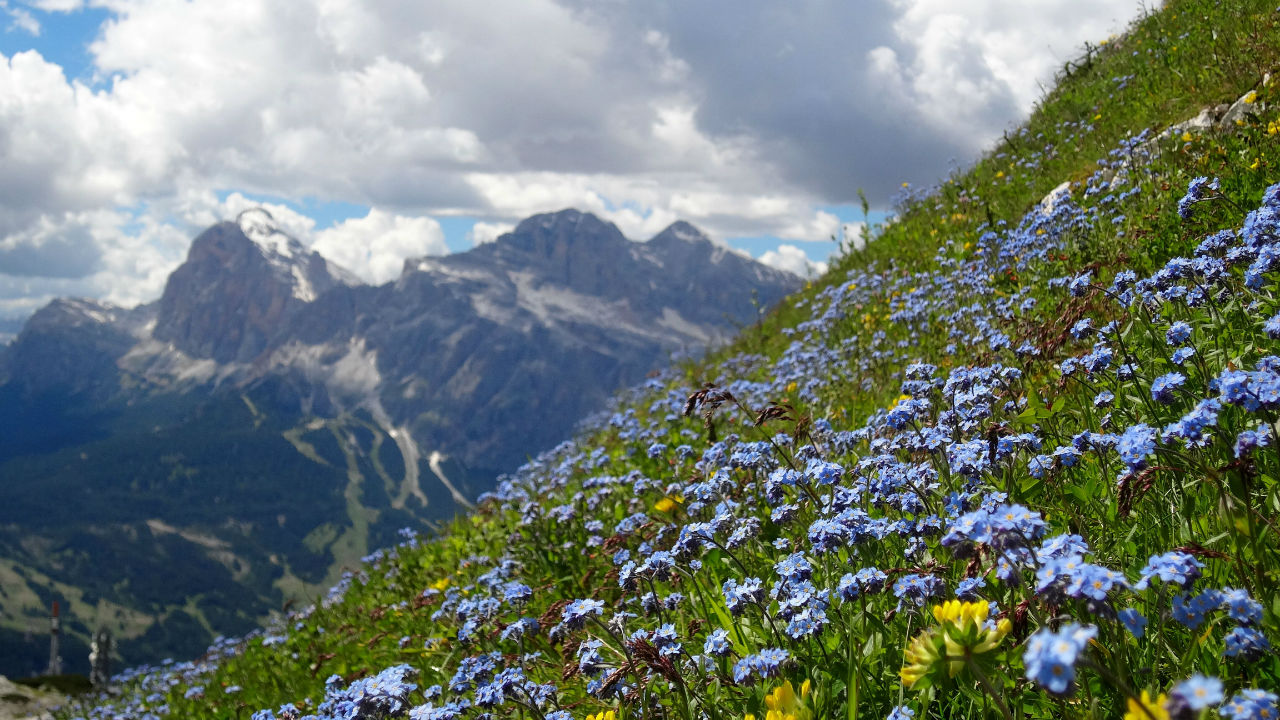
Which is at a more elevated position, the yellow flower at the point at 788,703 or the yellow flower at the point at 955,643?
the yellow flower at the point at 955,643

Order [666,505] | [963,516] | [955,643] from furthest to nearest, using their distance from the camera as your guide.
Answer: [666,505], [963,516], [955,643]

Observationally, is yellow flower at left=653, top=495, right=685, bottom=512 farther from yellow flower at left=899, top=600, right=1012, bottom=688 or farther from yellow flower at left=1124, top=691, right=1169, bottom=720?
yellow flower at left=1124, top=691, right=1169, bottom=720

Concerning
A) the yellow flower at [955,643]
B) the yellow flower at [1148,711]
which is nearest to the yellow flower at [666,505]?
the yellow flower at [955,643]

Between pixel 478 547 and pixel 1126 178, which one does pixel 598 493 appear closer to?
pixel 478 547

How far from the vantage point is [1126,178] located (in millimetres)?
9250

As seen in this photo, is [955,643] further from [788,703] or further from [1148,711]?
[788,703]

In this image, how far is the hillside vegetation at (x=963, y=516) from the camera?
9.80 feet

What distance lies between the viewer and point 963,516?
133 inches

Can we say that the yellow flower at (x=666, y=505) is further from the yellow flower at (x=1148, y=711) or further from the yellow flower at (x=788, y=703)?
the yellow flower at (x=1148, y=711)

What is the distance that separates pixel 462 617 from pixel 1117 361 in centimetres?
586

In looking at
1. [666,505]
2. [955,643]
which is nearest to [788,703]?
[955,643]

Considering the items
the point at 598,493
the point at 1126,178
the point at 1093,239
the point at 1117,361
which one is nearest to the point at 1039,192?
the point at 1126,178

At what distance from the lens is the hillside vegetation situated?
2.99 m

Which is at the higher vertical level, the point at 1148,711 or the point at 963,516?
the point at 963,516
